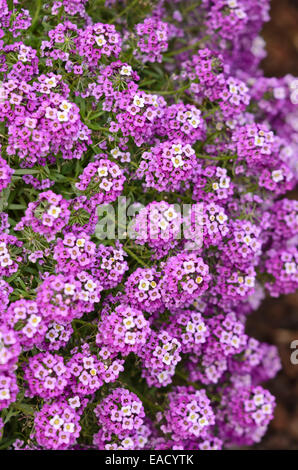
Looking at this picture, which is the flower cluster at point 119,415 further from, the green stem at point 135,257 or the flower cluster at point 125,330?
the green stem at point 135,257

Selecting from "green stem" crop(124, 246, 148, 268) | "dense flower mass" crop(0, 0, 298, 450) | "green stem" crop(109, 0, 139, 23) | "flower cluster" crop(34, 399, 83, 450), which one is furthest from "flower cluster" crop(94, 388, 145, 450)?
"green stem" crop(109, 0, 139, 23)

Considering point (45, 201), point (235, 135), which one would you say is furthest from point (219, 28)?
point (45, 201)

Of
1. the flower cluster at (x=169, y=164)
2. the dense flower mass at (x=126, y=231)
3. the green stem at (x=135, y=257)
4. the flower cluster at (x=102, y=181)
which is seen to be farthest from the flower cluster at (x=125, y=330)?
the flower cluster at (x=169, y=164)

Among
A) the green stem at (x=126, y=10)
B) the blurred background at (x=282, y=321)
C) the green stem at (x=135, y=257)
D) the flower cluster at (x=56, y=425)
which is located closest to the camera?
the flower cluster at (x=56, y=425)

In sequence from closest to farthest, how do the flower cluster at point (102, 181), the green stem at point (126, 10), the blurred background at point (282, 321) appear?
the flower cluster at point (102, 181) → the green stem at point (126, 10) → the blurred background at point (282, 321)

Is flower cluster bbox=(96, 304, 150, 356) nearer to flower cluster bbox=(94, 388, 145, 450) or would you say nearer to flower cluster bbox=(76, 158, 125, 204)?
flower cluster bbox=(94, 388, 145, 450)

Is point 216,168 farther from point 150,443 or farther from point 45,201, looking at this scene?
point 150,443
